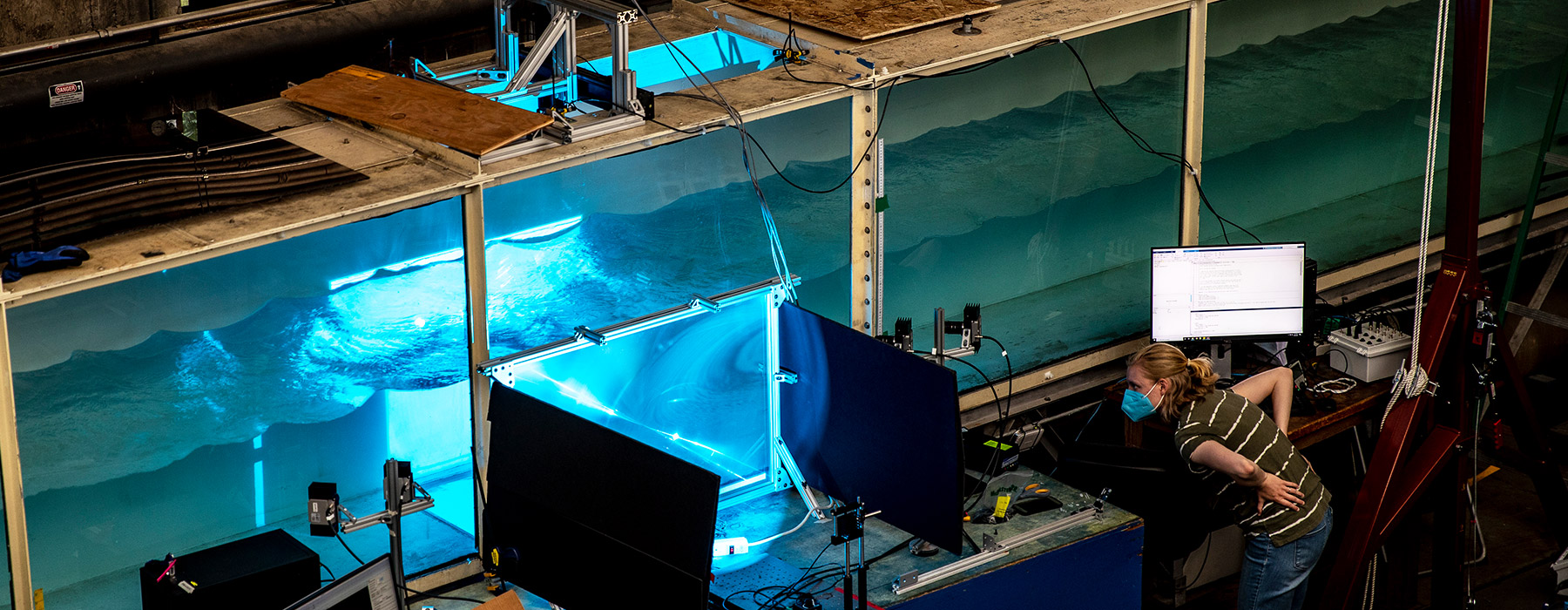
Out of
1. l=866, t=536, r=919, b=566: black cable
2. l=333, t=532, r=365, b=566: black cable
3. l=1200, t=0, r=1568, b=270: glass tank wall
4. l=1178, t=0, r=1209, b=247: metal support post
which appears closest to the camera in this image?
l=333, t=532, r=365, b=566: black cable

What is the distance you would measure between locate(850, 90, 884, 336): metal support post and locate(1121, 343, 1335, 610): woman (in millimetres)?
745

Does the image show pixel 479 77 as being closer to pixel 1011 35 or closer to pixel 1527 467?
pixel 1011 35

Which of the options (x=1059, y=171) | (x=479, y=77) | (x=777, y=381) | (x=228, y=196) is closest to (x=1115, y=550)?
(x=777, y=381)

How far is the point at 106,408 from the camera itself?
3.11 metres

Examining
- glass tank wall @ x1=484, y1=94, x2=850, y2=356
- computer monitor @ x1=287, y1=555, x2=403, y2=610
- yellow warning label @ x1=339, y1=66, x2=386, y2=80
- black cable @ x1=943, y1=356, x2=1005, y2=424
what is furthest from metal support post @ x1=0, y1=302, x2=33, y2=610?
black cable @ x1=943, y1=356, x2=1005, y2=424

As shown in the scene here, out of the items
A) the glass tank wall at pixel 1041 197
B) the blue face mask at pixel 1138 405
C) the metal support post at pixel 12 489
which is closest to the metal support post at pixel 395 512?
the metal support post at pixel 12 489

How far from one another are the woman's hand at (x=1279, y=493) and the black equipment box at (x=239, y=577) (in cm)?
241

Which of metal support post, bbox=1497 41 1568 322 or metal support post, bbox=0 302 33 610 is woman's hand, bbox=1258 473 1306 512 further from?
metal support post, bbox=0 302 33 610

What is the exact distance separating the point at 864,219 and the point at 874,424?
709 millimetres

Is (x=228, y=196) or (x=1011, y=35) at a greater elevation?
(x=1011, y=35)

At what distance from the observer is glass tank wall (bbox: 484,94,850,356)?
12.4 feet

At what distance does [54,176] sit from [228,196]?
378 millimetres

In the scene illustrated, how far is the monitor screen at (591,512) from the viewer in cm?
305

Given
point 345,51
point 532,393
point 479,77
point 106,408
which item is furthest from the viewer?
point 345,51
